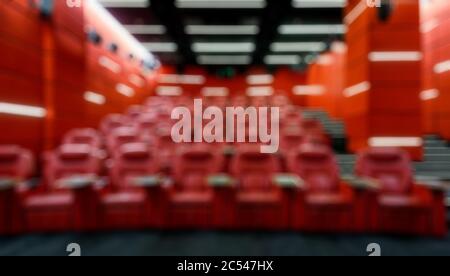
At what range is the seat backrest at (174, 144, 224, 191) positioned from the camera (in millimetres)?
2570

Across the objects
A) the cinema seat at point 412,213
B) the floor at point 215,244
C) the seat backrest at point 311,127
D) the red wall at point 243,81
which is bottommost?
the floor at point 215,244

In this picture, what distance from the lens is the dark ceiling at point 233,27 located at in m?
5.24

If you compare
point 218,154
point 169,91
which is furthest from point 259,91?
point 218,154

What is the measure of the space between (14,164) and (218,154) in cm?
186

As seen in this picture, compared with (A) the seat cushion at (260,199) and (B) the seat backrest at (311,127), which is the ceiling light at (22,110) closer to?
(A) the seat cushion at (260,199)

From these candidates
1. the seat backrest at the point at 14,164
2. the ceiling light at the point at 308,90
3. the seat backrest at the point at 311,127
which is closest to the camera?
the seat backrest at the point at 14,164

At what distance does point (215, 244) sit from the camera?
2.08m

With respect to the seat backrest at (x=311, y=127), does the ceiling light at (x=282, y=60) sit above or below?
above

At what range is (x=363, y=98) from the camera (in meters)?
3.66

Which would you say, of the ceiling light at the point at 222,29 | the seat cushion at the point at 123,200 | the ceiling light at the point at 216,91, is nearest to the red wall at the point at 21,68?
the seat cushion at the point at 123,200

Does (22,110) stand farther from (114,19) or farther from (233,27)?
(233,27)

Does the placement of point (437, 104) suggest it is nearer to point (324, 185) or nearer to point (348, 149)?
point (348, 149)

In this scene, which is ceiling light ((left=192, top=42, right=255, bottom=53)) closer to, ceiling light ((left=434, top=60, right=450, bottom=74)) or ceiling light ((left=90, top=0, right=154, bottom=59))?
ceiling light ((left=90, top=0, right=154, bottom=59))
